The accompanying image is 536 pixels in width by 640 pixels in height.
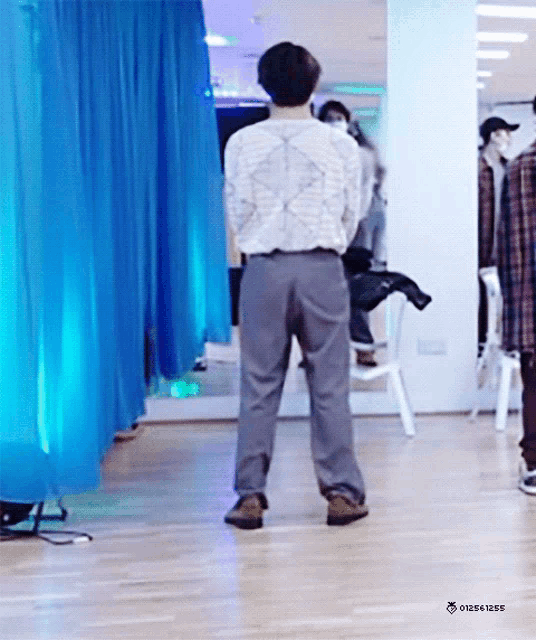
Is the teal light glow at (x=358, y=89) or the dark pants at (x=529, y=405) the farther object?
the teal light glow at (x=358, y=89)

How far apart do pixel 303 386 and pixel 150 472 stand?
1.30m

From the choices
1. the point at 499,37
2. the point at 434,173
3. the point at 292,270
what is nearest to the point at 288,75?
the point at 292,270

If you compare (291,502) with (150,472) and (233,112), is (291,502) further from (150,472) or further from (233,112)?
(233,112)

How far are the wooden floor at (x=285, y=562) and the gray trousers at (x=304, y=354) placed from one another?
194 mm

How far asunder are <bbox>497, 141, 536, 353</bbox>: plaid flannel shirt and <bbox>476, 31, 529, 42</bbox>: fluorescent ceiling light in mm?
1928

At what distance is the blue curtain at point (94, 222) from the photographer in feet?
8.66

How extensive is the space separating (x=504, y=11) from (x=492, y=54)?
1.00 feet

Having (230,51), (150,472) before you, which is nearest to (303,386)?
(150,472)

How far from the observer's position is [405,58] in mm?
4969

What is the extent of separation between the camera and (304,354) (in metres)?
3.05

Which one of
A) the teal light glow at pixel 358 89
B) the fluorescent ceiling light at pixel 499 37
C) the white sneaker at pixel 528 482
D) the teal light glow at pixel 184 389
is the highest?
the fluorescent ceiling light at pixel 499 37

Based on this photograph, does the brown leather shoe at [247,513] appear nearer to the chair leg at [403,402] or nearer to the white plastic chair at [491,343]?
the chair leg at [403,402]

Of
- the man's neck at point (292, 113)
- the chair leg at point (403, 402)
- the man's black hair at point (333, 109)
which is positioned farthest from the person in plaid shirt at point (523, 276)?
the man's black hair at point (333, 109)

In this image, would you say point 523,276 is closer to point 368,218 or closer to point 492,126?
point 368,218
